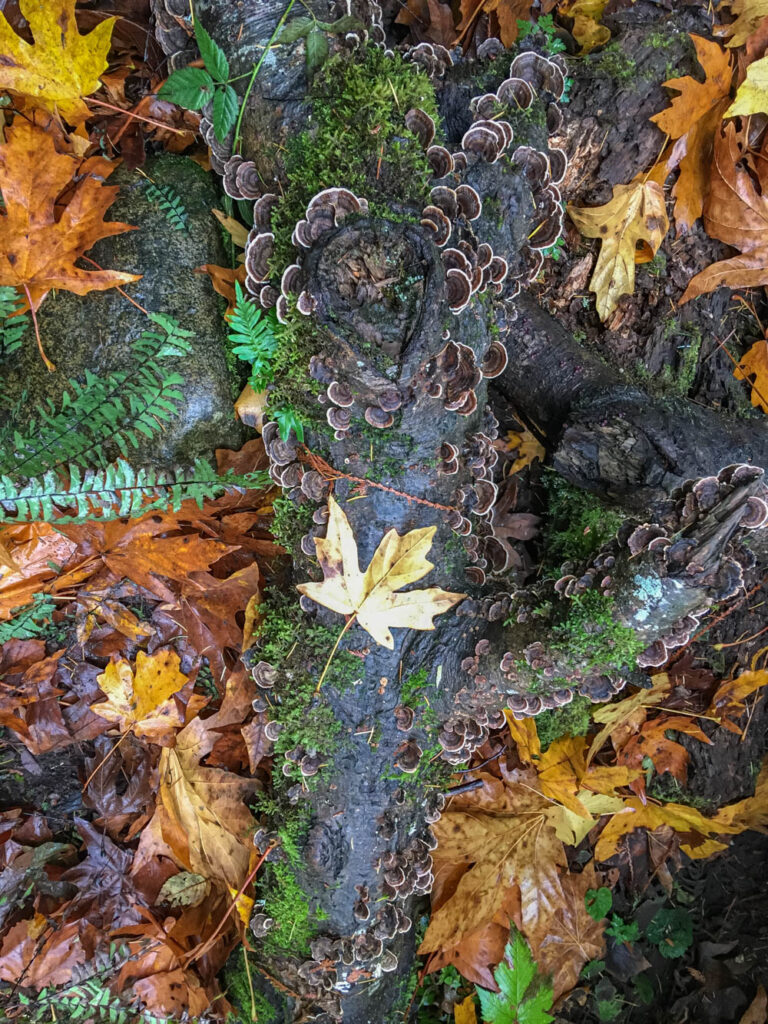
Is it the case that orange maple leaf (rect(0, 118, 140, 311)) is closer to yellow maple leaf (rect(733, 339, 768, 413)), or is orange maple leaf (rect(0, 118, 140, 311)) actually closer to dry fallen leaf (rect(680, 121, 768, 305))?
dry fallen leaf (rect(680, 121, 768, 305))

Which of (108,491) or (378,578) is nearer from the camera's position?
(378,578)

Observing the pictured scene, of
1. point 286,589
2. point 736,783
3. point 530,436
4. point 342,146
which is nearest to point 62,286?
point 342,146

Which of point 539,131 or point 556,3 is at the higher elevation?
point 556,3

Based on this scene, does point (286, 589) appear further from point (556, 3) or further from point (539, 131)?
point (556, 3)

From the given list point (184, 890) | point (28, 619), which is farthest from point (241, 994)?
point (28, 619)

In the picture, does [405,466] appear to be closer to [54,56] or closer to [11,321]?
[11,321]

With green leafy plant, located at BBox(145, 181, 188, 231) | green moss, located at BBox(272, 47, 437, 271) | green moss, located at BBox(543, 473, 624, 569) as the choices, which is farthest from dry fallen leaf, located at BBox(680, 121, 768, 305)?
green leafy plant, located at BBox(145, 181, 188, 231)
